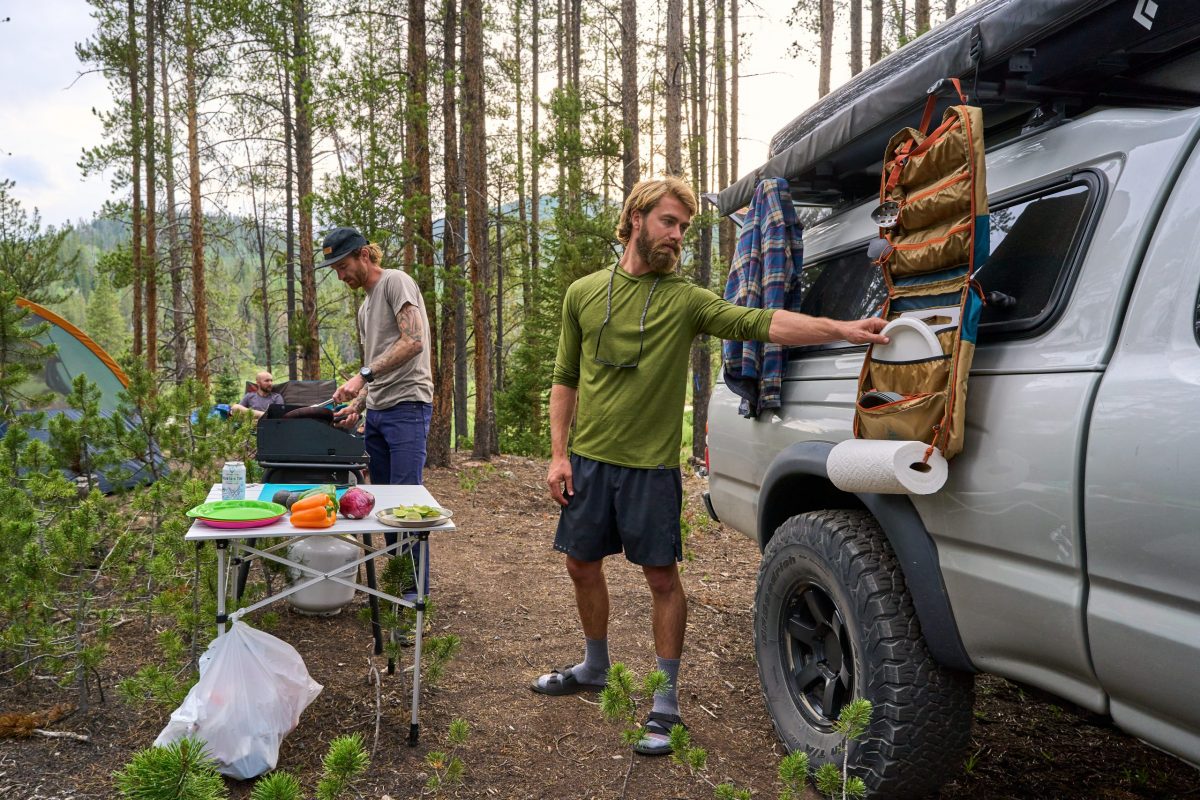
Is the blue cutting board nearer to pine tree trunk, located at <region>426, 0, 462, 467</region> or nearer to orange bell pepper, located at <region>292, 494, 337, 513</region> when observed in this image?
orange bell pepper, located at <region>292, 494, 337, 513</region>

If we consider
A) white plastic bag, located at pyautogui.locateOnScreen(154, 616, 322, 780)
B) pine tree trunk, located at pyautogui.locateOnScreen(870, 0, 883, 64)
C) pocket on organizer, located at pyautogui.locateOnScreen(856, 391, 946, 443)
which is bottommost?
white plastic bag, located at pyautogui.locateOnScreen(154, 616, 322, 780)

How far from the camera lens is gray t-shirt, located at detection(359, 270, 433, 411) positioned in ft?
15.0

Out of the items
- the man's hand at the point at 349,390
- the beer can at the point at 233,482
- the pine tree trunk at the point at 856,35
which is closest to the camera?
the beer can at the point at 233,482

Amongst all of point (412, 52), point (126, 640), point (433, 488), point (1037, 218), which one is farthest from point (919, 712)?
point (412, 52)

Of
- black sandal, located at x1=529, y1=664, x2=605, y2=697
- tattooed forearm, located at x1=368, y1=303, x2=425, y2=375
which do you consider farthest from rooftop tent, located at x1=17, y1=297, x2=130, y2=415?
black sandal, located at x1=529, y1=664, x2=605, y2=697

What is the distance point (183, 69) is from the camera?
1667 cm

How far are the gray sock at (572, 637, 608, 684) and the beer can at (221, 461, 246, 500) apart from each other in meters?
1.68

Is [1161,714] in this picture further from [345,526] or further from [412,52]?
[412,52]

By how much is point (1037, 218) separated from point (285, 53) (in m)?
13.2

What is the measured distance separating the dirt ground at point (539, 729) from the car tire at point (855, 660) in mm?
317

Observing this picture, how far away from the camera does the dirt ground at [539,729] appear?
2883 mm

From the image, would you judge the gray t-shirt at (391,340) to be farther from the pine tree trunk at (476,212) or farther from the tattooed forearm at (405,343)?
the pine tree trunk at (476,212)

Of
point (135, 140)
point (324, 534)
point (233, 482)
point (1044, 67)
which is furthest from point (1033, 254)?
point (135, 140)

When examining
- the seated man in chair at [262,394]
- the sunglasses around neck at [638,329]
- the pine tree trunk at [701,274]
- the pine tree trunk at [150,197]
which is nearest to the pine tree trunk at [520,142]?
the pine tree trunk at [701,274]
